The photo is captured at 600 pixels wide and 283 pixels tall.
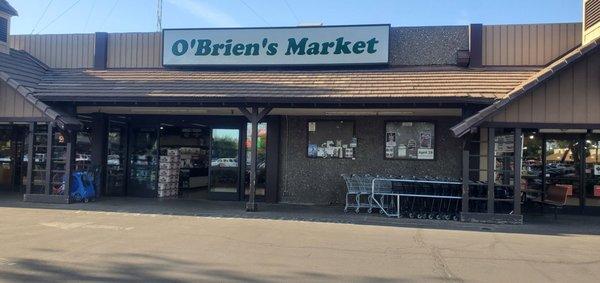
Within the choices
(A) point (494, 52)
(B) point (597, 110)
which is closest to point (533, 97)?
(B) point (597, 110)

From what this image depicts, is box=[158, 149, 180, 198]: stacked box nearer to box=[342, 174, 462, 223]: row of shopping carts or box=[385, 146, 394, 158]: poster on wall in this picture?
box=[342, 174, 462, 223]: row of shopping carts

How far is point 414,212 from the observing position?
1333 centimetres

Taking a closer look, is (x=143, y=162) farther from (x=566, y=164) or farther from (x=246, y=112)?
(x=566, y=164)

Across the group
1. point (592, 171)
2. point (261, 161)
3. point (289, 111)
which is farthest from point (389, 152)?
point (592, 171)

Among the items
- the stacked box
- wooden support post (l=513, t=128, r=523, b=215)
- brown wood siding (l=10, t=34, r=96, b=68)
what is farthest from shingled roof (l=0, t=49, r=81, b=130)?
wooden support post (l=513, t=128, r=523, b=215)

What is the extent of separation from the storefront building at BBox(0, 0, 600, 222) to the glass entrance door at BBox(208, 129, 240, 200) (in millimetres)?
33

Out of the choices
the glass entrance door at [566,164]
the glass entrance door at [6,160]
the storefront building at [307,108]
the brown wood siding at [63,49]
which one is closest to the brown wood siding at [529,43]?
the storefront building at [307,108]

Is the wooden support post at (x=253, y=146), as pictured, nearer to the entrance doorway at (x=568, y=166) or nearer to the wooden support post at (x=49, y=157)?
the wooden support post at (x=49, y=157)

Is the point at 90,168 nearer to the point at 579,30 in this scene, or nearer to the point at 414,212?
the point at 414,212

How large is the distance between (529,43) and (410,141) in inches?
161

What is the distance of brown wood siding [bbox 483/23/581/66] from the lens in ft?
48.2

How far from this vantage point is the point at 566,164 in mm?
14578

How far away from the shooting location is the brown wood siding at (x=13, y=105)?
14406mm

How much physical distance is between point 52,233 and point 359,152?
27.4ft
